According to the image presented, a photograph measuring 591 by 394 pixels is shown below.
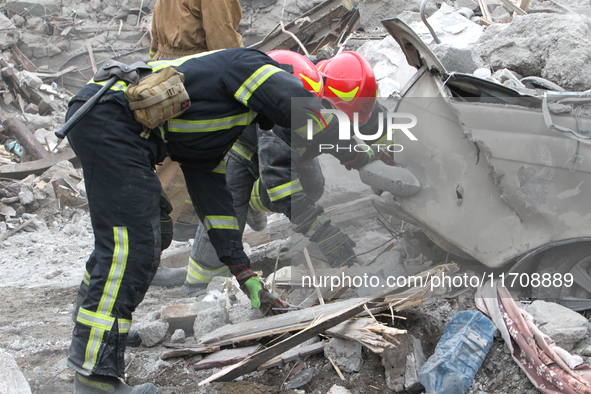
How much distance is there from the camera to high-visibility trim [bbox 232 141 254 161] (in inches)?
143

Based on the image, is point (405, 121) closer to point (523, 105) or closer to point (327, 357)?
point (523, 105)

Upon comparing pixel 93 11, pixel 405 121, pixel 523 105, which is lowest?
pixel 93 11

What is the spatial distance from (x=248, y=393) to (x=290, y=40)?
252 inches

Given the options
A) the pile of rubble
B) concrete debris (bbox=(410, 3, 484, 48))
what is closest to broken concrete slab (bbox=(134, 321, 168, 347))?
the pile of rubble

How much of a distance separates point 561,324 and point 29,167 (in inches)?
266

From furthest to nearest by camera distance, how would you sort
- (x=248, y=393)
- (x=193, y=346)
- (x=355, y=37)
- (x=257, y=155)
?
(x=355, y=37)
(x=257, y=155)
(x=193, y=346)
(x=248, y=393)

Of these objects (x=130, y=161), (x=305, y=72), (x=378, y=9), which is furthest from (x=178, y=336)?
(x=378, y=9)

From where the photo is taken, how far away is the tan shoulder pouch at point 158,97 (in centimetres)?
205

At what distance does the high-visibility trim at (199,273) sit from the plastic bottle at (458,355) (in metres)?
1.92

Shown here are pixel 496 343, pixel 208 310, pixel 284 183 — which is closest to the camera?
pixel 496 343

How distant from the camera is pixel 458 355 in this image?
7.30 ft

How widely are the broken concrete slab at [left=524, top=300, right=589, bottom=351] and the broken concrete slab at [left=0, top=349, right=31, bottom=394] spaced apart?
2.24 metres

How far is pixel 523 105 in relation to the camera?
2475 millimetres

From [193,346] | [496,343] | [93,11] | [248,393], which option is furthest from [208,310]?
[93,11]
